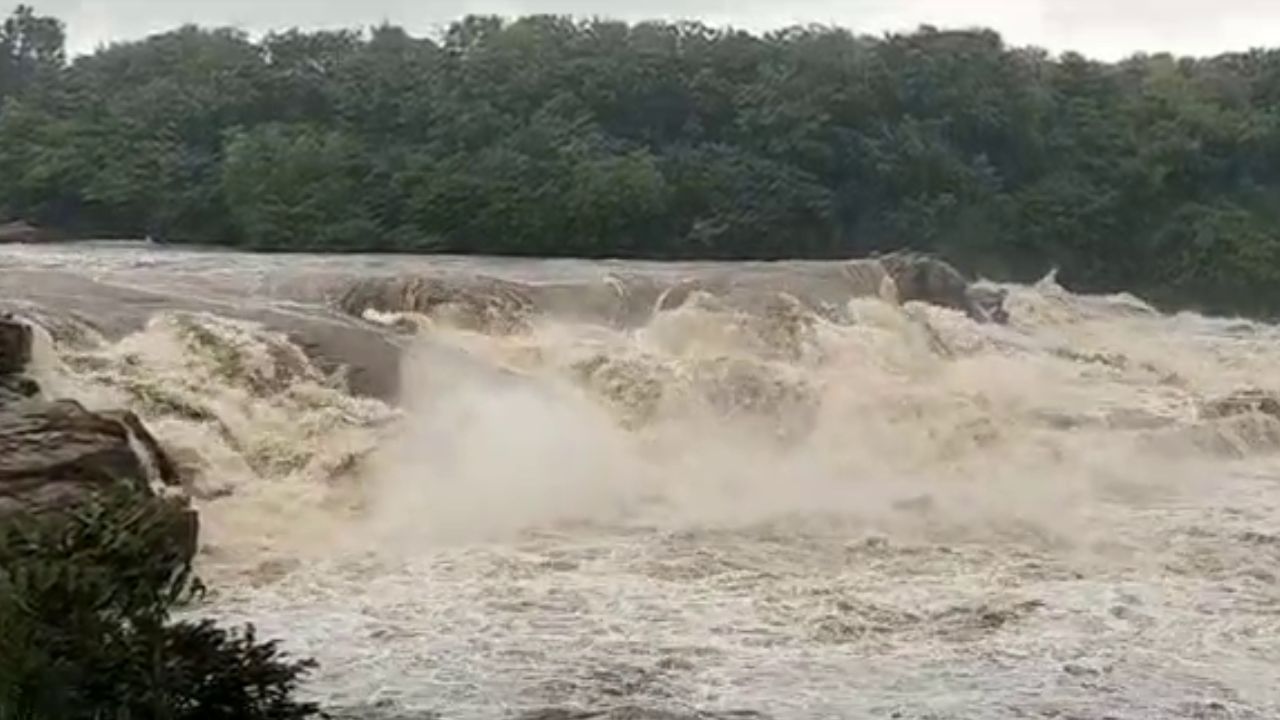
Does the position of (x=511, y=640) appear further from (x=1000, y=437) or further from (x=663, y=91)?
(x=663, y=91)

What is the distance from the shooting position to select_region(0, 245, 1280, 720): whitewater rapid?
293 inches

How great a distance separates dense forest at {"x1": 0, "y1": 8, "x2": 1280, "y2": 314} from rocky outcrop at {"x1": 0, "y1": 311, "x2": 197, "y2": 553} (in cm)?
2298

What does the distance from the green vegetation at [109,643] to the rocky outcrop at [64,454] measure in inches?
81.7

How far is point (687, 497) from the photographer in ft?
38.2

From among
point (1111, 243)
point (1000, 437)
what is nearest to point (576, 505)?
point (1000, 437)

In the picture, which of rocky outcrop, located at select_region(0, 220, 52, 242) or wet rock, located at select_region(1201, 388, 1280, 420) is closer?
wet rock, located at select_region(1201, 388, 1280, 420)

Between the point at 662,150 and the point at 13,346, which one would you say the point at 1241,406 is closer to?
the point at 13,346

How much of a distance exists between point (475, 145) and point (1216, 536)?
26113mm

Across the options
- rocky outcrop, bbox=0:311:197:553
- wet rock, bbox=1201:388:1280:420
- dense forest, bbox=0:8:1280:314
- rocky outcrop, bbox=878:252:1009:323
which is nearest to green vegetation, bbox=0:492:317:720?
rocky outcrop, bbox=0:311:197:553

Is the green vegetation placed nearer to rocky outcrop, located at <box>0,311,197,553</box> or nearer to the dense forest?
rocky outcrop, located at <box>0,311,197,553</box>

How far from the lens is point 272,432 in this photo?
11719 mm

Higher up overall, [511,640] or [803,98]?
[803,98]

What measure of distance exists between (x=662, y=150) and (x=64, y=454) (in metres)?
28.2

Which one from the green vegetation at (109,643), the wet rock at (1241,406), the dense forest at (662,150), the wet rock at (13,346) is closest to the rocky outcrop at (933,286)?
the wet rock at (1241,406)
